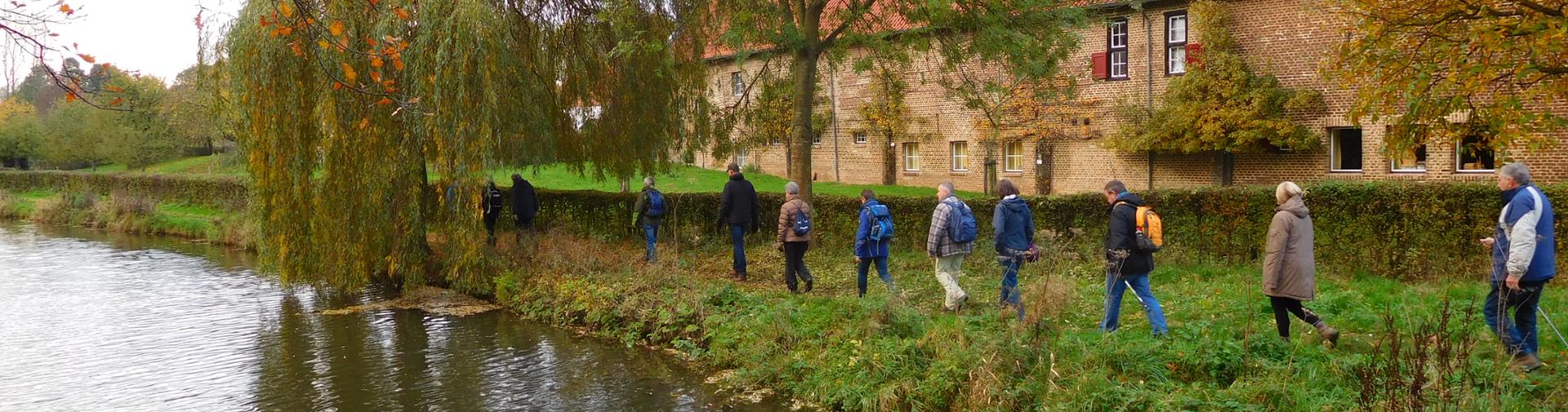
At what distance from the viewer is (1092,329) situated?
7930mm

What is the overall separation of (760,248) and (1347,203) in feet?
24.5

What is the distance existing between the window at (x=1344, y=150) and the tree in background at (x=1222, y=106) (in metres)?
0.42

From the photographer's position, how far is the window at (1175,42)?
23.5 meters

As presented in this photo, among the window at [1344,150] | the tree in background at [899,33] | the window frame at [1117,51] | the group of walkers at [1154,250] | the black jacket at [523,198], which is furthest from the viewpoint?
the window frame at [1117,51]

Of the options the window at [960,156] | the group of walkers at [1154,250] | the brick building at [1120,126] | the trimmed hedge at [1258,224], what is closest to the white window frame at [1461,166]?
the brick building at [1120,126]

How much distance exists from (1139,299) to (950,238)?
Answer: 1783mm

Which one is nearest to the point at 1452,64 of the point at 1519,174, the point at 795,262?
the point at 1519,174

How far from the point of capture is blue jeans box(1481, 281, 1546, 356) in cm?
618

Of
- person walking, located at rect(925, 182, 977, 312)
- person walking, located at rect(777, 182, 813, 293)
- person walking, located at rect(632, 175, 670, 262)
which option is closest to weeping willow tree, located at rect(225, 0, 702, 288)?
person walking, located at rect(632, 175, 670, 262)

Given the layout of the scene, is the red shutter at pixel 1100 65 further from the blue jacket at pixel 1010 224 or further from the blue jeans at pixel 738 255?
the blue jacket at pixel 1010 224

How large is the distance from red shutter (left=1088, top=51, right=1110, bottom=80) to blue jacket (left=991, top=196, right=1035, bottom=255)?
1705 cm

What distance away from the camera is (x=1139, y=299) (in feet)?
25.0

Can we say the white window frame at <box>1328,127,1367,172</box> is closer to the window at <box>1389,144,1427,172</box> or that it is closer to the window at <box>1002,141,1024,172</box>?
the window at <box>1389,144,1427,172</box>

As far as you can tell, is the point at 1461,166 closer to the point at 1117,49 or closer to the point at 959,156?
the point at 1117,49
